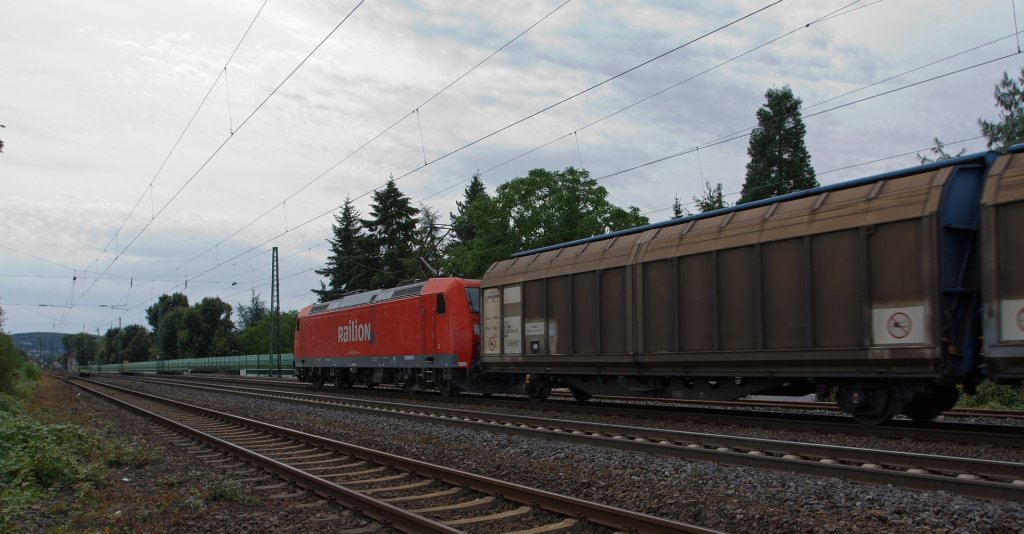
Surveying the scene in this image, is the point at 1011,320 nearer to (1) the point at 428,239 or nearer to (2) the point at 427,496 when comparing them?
(2) the point at 427,496

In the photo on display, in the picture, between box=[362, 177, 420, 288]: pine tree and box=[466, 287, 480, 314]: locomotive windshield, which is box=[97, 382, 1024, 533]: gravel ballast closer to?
box=[466, 287, 480, 314]: locomotive windshield

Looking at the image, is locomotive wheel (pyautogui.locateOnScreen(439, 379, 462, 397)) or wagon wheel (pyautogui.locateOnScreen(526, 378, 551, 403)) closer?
wagon wheel (pyautogui.locateOnScreen(526, 378, 551, 403))

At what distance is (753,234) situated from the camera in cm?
1288

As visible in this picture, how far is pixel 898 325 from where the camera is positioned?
10.6 m

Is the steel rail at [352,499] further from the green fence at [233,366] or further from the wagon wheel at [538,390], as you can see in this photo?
the green fence at [233,366]

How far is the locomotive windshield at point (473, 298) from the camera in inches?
857

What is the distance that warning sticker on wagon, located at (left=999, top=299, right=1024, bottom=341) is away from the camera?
9414 millimetres

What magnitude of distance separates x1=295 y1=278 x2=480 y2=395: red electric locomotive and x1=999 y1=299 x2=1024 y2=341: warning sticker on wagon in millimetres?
14007

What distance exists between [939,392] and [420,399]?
559 inches

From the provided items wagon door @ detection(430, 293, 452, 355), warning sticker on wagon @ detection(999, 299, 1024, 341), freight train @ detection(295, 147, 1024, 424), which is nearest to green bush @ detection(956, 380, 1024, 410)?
freight train @ detection(295, 147, 1024, 424)

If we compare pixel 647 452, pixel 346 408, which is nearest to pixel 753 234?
pixel 647 452

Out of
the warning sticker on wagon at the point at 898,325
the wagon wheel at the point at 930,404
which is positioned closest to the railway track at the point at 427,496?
the warning sticker on wagon at the point at 898,325

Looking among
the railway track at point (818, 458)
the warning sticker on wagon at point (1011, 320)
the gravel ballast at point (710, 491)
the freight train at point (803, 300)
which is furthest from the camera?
the freight train at point (803, 300)

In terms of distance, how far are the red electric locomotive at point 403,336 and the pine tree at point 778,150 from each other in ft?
99.8
